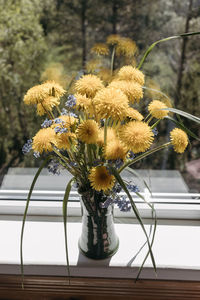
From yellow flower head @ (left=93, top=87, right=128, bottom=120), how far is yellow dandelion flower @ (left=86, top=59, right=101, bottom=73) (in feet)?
1.12

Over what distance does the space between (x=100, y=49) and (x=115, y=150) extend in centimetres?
38

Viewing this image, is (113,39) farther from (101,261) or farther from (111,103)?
(101,261)

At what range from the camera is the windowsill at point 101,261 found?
28.7 inches

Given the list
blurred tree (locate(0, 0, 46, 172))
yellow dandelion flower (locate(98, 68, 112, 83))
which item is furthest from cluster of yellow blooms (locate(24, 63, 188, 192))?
blurred tree (locate(0, 0, 46, 172))

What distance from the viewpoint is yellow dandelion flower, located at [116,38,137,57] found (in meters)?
0.75

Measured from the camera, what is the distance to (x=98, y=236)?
68 centimetres

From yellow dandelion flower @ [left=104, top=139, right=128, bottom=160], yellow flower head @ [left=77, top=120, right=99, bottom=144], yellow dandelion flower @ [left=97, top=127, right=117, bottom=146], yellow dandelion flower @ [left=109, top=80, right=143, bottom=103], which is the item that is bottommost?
yellow dandelion flower @ [left=104, top=139, right=128, bottom=160]

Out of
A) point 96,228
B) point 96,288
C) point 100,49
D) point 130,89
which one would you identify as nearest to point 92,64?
point 100,49

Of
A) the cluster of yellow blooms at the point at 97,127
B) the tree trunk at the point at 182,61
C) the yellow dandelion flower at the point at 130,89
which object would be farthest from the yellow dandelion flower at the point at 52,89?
the tree trunk at the point at 182,61

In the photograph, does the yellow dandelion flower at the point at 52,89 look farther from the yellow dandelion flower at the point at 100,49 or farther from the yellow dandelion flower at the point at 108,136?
the yellow dandelion flower at the point at 100,49

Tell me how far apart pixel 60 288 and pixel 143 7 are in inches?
31.2

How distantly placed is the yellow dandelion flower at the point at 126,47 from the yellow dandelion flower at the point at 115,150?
32 centimetres

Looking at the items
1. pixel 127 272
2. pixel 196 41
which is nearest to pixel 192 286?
pixel 127 272

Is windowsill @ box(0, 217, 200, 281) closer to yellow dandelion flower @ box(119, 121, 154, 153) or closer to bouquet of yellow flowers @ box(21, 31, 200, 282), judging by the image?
bouquet of yellow flowers @ box(21, 31, 200, 282)
